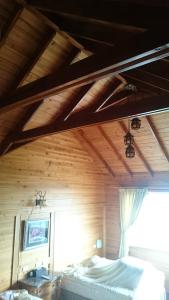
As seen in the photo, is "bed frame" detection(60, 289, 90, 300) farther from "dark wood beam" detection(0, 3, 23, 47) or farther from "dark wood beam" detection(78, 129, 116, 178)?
"dark wood beam" detection(0, 3, 23, 47)

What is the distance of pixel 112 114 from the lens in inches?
125

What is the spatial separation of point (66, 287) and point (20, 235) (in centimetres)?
143

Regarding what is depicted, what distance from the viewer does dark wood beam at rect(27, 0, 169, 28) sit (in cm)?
162

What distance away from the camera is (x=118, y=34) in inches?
97.4

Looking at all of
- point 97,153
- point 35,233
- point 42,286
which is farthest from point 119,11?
point 97,153

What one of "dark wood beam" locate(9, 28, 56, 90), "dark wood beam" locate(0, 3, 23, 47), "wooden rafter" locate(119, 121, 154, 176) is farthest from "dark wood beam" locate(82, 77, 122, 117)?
"dark wood beam" locate(0, 3, 23, 47)

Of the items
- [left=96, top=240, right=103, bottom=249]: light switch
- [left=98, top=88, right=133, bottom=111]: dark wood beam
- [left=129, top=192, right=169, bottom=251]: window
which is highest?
[left=98, top=88, right=133, bottom=111]: dark wood beam

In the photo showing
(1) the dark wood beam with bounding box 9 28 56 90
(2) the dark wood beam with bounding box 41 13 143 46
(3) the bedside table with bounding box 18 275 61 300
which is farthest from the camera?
(3) the bedside table with bounding box 18 275 61 300

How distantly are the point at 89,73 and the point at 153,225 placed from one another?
5.44 m

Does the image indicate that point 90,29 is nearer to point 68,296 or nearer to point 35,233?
point 35,233

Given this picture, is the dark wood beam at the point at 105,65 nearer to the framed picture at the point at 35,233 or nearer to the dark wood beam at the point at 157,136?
the framed picture at the point at 35,233

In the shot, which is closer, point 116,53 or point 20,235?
point 116,53

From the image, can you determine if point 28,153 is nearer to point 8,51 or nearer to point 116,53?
point 8,51

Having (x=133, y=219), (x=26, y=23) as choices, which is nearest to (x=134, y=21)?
(x=26, y=23)
